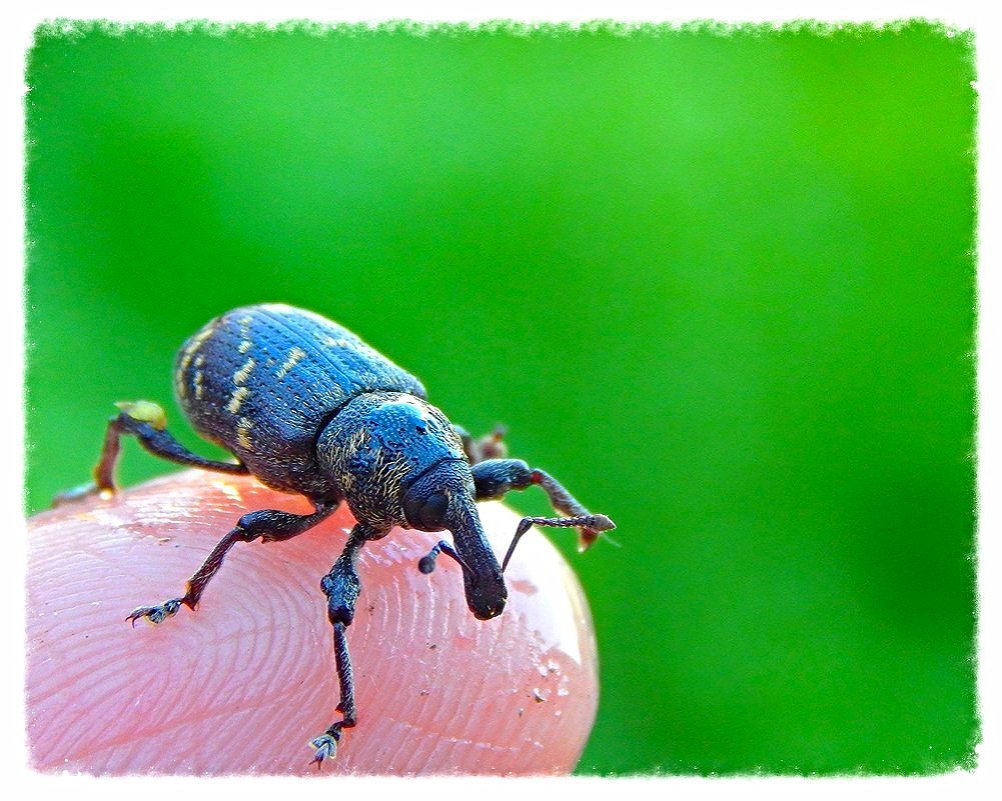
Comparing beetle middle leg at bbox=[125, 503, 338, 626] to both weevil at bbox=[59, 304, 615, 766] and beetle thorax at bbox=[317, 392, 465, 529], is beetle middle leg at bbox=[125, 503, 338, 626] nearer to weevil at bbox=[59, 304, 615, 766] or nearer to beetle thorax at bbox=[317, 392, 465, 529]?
weevil at bbox=[59, 304, 615, 766]

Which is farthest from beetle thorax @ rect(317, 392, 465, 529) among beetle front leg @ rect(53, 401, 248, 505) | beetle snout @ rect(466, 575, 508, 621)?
beetle front leg @ rect(53, 401, 248, 505)

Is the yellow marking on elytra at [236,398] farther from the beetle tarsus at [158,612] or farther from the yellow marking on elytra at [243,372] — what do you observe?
the beetle tarsus at [158,612]

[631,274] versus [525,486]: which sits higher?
[631,274]

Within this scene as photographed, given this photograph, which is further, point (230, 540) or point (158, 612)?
point (230, 540)

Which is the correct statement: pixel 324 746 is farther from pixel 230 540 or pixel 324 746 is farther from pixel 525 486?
pixel 525 486

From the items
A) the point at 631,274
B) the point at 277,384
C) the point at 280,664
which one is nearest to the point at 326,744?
the point at 280,664

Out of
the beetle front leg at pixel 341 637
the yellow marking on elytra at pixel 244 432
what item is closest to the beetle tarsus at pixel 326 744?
the beetle front leg at pixel 341 637
